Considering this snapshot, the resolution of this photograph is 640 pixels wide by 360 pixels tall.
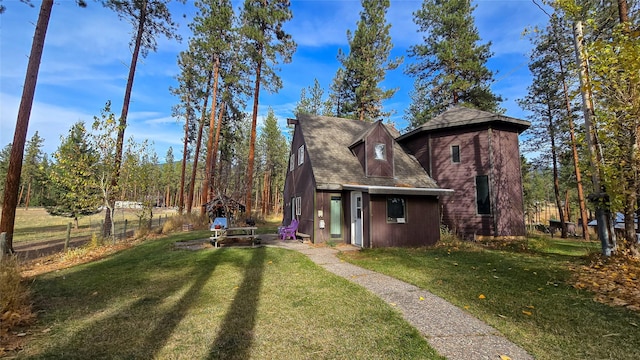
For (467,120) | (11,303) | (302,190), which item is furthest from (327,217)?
(11,303)

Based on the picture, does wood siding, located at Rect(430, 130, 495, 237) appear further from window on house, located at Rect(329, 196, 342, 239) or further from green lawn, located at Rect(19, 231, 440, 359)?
green lawn, located at Rect(19, 231, 440, 359)

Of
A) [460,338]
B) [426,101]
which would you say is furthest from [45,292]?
[426,101]

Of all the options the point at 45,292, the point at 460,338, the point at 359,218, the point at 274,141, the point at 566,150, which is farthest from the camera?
the point at 274,141

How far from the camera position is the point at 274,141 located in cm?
4272

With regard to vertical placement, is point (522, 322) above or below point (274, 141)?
below

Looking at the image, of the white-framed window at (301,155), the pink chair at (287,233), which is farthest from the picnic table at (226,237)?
the white-framed window at (301,155)

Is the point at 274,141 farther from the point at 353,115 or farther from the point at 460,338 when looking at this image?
the point at 460,338

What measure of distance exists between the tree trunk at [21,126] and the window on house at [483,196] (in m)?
19.3

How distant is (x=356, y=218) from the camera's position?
42.4 ft

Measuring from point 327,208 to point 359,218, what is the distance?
1762 mm

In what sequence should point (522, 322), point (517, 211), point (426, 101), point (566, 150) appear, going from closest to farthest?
point (522, 322) < point (517, 211) < point (566, 150) < point (426, 101)

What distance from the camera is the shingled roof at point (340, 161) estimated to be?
45.6 feet

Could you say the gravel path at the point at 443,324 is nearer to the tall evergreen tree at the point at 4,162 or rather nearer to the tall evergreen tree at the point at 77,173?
the tall evergreen tree at the point at 77,173

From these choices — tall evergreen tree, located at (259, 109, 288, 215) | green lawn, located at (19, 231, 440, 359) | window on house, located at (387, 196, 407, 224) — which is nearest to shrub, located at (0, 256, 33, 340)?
green lawn, located at (19, 231, 440, 359)
